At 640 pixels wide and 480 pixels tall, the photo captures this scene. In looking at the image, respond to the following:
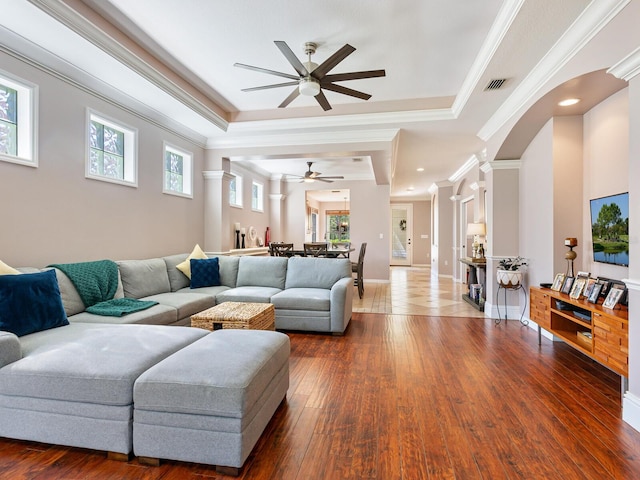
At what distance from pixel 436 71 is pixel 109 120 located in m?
3.75

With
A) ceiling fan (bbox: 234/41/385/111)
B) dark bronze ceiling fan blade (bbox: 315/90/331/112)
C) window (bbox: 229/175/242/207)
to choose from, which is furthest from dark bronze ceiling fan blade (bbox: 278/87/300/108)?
window (bbox: 229/175/242/207)

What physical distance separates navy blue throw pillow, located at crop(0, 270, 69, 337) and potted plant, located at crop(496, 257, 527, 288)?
4.73m

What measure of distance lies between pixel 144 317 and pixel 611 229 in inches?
167

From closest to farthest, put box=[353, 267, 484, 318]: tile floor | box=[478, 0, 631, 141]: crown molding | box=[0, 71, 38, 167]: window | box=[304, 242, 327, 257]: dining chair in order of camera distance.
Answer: box=[478, 0, 631, 141]: crown molding → box=[0, 71, 38, 167]: window → box=[353, 267, 484, 318]: tile floor → box=[304, 242, 327, 257]: dining chair

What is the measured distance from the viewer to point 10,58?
278 cm

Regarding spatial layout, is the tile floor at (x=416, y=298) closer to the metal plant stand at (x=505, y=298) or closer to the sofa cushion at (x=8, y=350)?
the metal plant stand at (x=505, y=298)

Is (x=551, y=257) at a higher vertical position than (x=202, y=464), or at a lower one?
higher

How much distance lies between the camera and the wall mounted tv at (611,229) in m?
2.73

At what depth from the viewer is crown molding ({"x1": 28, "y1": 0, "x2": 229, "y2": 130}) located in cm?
241

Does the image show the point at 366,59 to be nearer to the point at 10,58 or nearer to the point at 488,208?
the point at 488,208

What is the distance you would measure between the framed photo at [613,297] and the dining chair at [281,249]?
474 centimetres

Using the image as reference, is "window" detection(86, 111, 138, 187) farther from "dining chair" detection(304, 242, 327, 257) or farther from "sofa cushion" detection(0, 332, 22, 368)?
"dining chair" detection(304, 242, 327, 257)

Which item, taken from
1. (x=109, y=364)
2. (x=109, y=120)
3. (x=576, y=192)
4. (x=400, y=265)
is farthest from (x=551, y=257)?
(x=400, y=265)

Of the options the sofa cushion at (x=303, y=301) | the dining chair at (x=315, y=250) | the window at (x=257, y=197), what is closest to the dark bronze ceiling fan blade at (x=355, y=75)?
the sofa cushion at (x=303, y=301)
